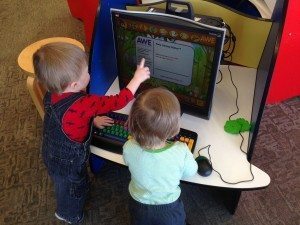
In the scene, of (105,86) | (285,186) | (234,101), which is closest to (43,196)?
(105,86)

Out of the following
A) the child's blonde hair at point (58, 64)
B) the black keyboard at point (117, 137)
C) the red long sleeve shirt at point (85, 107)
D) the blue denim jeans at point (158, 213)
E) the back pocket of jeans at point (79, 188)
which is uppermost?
the child's blonde hair at point (58, 64)

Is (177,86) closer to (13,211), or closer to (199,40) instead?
(199,40)

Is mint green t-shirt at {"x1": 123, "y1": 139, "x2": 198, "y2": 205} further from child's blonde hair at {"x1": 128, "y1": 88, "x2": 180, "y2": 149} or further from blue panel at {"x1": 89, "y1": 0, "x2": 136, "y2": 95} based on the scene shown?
blue panel at {"x1": 89, "y1": 0, "x2": 136, "y2": 95}

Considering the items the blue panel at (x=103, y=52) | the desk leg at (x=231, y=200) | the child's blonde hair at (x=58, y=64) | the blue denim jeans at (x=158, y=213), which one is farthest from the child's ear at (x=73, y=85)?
the desk leg at (x=231, y=200)

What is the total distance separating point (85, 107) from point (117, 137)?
6.8 inches

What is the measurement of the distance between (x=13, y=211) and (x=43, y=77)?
36.4 inches

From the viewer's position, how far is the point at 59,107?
Result: 3.43 feet

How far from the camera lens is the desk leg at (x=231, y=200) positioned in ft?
4.60

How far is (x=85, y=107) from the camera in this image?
1050 millimetres

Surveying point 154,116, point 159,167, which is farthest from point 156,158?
point 154,116

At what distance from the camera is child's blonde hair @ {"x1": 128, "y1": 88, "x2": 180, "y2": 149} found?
0.85 meters

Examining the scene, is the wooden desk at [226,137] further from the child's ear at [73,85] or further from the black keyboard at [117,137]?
the child's ear at [73,85]

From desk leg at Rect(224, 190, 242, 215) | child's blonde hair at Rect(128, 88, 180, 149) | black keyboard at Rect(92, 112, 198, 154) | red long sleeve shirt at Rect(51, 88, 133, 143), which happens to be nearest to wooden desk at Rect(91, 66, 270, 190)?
black keyboard at Rect(92, 112, 198, 154)

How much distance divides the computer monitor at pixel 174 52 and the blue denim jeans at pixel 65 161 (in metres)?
0.26
